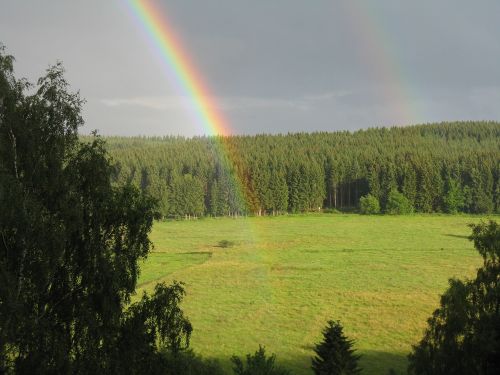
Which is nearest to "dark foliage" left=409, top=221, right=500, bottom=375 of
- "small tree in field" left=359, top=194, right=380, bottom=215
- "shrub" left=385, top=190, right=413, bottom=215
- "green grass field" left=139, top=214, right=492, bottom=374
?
"green grass field" left=139, top=214, right=492, bottom=374

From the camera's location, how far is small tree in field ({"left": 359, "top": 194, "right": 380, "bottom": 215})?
154m

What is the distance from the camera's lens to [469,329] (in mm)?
22422

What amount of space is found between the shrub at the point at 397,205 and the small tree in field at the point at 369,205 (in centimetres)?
351

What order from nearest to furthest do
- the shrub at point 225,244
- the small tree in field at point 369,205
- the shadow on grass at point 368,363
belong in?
the shadow on grass at point 368,363 → the shrub at point 225,244 → the small tree in field at point 369,205

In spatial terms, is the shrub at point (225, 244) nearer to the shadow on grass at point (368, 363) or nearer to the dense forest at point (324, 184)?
the dense forest at point (324, 184)

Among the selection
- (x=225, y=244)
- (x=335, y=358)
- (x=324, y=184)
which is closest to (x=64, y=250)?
(x=335, y=358)

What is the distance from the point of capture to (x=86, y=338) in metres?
14.4

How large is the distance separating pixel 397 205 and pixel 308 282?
98.0m

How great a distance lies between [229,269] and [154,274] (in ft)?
36.3

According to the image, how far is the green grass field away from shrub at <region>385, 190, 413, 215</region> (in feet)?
105

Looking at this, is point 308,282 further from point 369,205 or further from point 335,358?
point 369,205

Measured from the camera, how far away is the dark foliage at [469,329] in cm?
2108

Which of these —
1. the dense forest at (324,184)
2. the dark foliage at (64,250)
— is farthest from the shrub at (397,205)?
the dark foliage at (64,250)

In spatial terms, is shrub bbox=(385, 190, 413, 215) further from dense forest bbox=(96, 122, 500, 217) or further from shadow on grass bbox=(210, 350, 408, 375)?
shadow on grass bbox=(210, 350, 408, 375)
